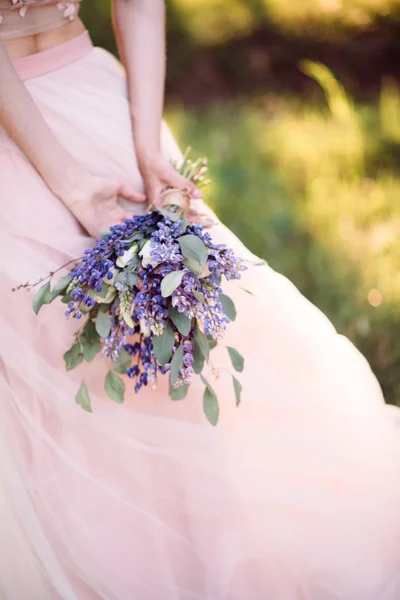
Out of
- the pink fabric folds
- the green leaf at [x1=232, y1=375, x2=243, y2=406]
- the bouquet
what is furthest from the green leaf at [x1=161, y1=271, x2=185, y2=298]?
the pink fabric folds

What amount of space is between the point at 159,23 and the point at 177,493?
0.77 metres

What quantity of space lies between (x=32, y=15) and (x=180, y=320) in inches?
20.9

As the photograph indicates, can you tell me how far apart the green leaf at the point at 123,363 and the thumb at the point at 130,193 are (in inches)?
10.4

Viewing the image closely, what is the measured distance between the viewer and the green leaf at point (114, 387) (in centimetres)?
98

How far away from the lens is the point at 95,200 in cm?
104

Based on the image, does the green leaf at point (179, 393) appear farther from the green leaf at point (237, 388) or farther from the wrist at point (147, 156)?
the wrist at point (147, 156)

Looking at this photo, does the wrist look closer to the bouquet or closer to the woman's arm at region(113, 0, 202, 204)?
the woman's arm at region(113, 0, 202, 204)

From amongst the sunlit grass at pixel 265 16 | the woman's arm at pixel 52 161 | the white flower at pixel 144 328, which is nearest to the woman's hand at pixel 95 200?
the woman's arm at pixel 52 161

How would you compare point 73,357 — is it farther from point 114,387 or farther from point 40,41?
point 40,41

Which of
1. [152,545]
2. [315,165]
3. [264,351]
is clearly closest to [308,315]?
[264,351]

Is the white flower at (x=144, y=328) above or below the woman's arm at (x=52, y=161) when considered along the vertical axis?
below

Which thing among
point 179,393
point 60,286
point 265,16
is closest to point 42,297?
point 60,286

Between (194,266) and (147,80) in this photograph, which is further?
(147,80)

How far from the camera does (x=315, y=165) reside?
321 cm
